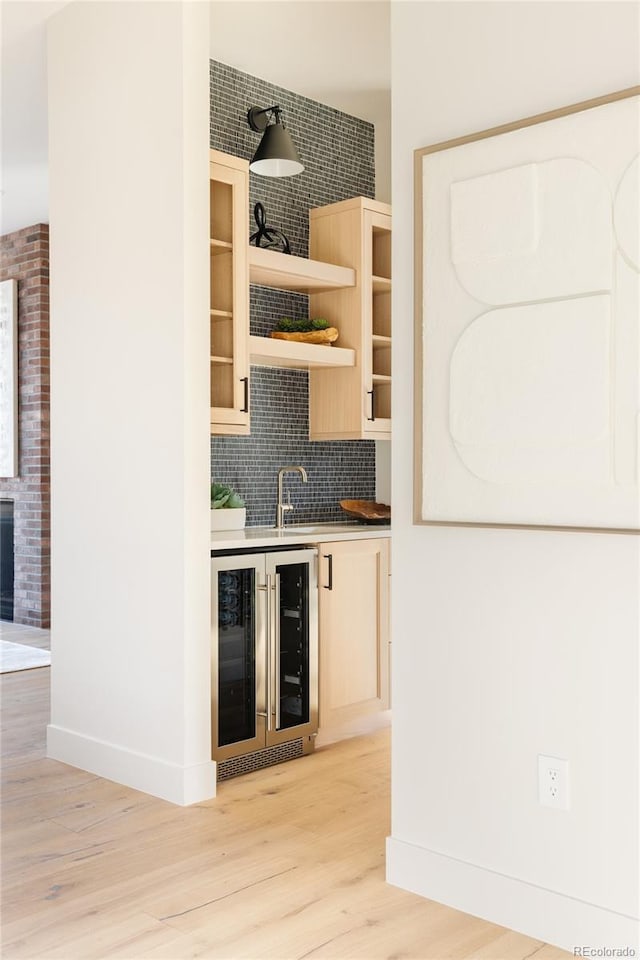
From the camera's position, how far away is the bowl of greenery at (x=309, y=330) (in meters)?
4.16

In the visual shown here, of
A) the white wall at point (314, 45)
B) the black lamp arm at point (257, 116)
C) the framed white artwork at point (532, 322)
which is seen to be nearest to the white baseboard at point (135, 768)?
the framed white artwork at point (532, 322)

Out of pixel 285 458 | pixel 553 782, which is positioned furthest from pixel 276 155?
pixel 553 782

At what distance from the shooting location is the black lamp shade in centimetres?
384

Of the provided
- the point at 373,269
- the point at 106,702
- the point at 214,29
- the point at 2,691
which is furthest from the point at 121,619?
the point at 214,29

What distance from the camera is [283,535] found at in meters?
3.74

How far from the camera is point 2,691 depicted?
4.87 metres

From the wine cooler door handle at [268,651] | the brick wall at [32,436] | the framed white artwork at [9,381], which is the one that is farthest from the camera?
the framed white artwork at [9,381]

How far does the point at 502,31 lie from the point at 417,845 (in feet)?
7.00

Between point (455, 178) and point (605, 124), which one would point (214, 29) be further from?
point (605, 124)

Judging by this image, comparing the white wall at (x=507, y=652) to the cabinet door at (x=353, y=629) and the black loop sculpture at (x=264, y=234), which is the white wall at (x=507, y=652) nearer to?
the cabinet door at (x=353, y=629)

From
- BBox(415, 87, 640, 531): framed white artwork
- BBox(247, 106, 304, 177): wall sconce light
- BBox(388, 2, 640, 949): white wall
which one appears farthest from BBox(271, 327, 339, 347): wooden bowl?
BBox(415, 87, 640, 531): framed white artwork

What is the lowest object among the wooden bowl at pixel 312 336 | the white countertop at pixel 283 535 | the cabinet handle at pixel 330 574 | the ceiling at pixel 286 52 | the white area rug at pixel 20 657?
the white area rug at pixel 20 657

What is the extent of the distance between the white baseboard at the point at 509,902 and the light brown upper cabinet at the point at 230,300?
1.81 metres

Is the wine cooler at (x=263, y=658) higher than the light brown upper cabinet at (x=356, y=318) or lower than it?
lower
